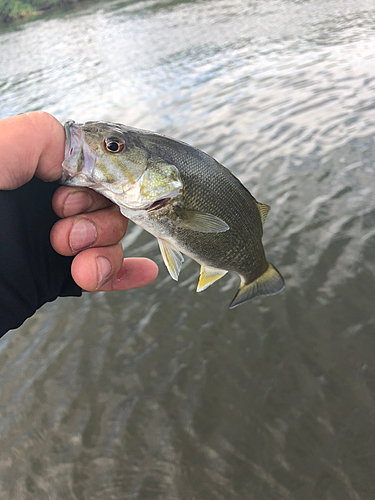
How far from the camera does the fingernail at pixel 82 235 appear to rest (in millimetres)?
2020

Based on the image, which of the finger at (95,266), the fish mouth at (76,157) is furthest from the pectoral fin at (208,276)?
the fish mouth at (76,157)

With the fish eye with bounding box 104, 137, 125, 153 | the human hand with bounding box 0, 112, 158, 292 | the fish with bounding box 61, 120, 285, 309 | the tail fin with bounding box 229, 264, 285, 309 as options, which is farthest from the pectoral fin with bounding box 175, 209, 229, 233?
the tail fin with bounding box 229, 264, 285, 309

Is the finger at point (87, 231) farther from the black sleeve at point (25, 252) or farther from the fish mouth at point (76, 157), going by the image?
the fish mouth at point (76, 157)

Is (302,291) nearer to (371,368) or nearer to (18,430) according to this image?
(371,368)

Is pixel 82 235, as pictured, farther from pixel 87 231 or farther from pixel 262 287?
pixel 262 287

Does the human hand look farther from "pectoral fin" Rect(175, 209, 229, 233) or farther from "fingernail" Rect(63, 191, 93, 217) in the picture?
"pectoral fin" Rect(175, 209, 229, 233)

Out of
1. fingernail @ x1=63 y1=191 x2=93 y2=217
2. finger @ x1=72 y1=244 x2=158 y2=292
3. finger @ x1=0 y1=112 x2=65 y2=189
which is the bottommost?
finger @ x1=72 y1=244 x2=158 y2=292

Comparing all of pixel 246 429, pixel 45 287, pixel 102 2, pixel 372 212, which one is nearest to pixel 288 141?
pixel 372 212

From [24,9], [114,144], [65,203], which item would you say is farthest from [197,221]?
[24,9]

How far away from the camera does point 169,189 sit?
2057 millimetres

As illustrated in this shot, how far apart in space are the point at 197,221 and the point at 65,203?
0.75 metres

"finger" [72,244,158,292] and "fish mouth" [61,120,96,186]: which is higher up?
"fish mouth" [61,120,96,186]

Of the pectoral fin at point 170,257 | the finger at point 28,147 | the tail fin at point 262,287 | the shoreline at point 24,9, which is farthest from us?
the shoreline at point 24,9

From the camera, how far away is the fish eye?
1909 millimetres
